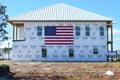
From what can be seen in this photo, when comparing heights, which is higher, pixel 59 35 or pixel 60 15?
pixel 60 15

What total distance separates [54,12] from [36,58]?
698 centimetres

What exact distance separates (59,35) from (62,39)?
0.66 m

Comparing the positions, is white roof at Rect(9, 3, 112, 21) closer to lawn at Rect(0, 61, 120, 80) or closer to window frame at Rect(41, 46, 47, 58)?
window frame at Rect(41, 46, 47, 58)

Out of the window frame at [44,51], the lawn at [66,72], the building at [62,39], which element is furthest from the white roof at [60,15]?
the lawn at [66,72]

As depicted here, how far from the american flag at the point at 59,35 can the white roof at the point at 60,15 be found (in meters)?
1.23

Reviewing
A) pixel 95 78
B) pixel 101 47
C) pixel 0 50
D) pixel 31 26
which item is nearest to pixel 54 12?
pixel 31 26

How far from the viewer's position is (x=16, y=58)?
170 ft

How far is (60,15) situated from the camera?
52938 mm

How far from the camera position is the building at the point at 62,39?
2035 inches

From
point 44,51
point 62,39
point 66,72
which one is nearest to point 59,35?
point 62,39

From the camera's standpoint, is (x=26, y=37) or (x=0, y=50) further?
(x=26, y=37)

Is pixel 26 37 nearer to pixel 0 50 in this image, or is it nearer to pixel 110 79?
pixel 0 50

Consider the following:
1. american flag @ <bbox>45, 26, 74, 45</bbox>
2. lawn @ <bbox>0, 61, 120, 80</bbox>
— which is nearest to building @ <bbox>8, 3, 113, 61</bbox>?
american flag @ <bbox>45, 26, 74, 45</bbox>

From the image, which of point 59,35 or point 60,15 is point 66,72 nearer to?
point 59,35
